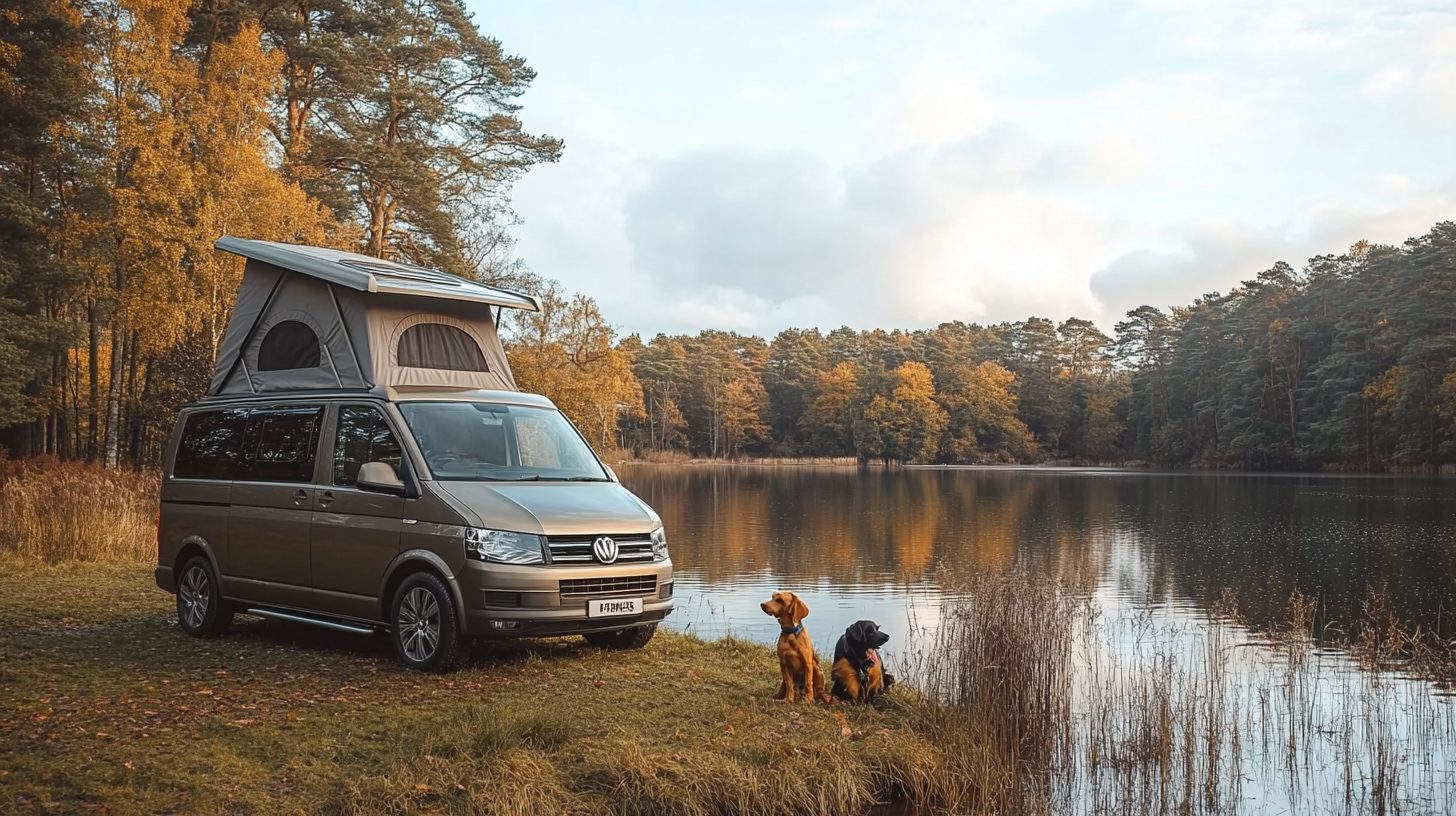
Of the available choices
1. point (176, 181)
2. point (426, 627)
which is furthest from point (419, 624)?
point (176, 181)

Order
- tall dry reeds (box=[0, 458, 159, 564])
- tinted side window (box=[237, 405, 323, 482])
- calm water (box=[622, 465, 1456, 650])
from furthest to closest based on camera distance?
calm water (box=[622, 465, 1456, 650]) < tall dry reeds (box=[0, 458, 159, 564]) < tinted side window (box=[237, 405, 323, 482])

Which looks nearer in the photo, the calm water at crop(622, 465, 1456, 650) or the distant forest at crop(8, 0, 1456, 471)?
the calm water at crop(622, 465, 1456, 650)

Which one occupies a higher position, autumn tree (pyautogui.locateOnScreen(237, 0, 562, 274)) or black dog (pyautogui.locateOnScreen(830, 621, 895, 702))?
autumn tree (pyautogui.locateOnScreen(237, 0, 562, 274))

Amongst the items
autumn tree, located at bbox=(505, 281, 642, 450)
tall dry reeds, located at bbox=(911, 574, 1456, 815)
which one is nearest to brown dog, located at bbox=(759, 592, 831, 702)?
tall dry reeds, located at bbox=(911, 574, 1456, 815)

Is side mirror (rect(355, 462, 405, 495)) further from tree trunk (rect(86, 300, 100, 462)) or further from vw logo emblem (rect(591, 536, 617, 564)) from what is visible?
tree trunk (rect(86, 300, 100, 462))

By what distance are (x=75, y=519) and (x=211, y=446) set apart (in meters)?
7.26

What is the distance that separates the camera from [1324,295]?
240 ft

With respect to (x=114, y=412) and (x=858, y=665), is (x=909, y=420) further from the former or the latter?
(x=858, y=665)

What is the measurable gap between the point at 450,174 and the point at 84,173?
401 inches

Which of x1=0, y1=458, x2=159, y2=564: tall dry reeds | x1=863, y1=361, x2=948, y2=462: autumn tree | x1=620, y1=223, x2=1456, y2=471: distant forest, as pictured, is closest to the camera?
x1=0, y1=458, x2=159, y2=564: tall dry reeds

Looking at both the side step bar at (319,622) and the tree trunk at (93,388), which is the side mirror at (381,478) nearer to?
the side step bar at (319,622)

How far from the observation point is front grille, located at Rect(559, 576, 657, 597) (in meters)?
7.77

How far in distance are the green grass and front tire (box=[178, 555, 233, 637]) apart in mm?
234

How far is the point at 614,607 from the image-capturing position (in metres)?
8.02
